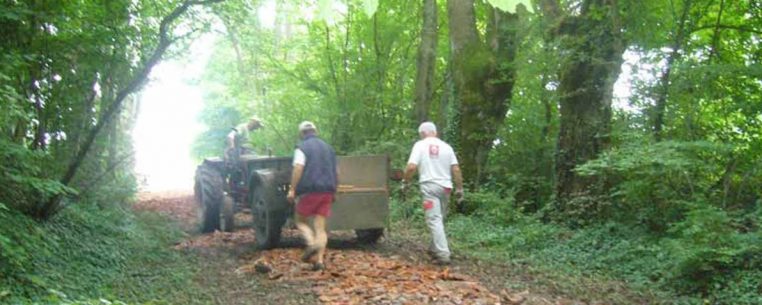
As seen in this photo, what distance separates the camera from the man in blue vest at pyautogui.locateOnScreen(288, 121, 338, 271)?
761cm

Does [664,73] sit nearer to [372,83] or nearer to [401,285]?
[401,285]

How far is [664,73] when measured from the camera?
961 cm

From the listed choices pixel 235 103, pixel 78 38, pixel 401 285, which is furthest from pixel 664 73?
pixel 235 103

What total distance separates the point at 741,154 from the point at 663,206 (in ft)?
4.03

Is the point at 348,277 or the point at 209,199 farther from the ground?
the point at 209,199

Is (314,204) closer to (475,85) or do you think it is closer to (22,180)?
(22,180)

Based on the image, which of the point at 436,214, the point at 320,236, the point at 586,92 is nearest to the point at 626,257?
the point at 436,214

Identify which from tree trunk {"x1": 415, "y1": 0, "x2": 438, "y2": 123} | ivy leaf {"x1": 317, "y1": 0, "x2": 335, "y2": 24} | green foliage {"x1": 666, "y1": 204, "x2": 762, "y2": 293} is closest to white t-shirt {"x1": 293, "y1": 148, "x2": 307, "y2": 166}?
green foliage {"x1": 666, "y1": 204, "x2": 762, "y2": 293}

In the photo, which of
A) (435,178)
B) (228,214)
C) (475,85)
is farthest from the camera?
(475,85)

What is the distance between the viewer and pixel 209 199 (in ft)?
34.7

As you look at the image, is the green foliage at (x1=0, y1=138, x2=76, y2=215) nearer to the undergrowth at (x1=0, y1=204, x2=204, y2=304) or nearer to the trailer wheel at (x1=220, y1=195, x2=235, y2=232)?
the undergrowth at (x1=0, y1=204, x2=204, y2=304)

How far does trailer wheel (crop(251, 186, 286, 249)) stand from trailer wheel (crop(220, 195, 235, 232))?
1.46 metres

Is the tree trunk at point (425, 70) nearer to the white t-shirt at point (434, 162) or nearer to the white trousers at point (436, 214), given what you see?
the white t-shirt at point (434, 162)

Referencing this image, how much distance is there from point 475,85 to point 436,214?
5447 millimetres
